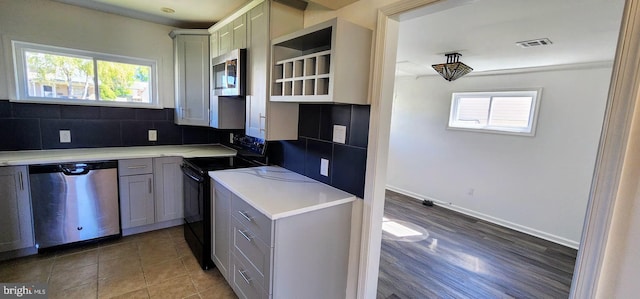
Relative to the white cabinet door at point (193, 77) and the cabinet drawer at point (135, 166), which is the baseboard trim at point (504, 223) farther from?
the cabinet drawer at point (135, 166)

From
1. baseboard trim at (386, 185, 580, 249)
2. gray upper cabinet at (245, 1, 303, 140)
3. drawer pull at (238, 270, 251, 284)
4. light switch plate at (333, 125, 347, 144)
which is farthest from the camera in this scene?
baseboard trim at (386, 185, 580, 249)

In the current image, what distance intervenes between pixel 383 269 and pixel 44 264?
2996 millimetres

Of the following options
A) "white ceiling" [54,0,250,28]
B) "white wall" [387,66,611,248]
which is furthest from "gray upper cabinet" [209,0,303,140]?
"white wall" [387,66,611,248]

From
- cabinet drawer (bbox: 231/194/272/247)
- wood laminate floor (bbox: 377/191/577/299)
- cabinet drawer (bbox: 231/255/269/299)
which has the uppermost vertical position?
cabinet drawer (bbox: 231/194/272/247)

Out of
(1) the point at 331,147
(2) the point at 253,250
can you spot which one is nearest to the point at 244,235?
(2) the point at 253,250

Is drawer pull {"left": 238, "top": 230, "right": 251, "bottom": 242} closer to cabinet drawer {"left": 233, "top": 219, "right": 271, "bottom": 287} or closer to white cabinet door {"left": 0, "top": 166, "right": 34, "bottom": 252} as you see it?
cabinet drawer {"left": 233, "top": 219, "right": 271, "bottom": 287}

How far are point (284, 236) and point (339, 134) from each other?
79 centimetres

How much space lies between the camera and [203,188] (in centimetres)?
223

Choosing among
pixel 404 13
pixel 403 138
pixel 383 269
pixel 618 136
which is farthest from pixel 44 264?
pixel 403 138

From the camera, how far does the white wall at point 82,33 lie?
2494mm

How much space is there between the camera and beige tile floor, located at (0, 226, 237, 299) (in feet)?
6.73

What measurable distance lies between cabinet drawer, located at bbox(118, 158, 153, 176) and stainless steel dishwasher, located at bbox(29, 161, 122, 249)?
0.17 feet

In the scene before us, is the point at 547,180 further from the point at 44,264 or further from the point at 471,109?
the point at 44,264

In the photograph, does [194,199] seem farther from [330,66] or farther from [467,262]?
[467,262]
